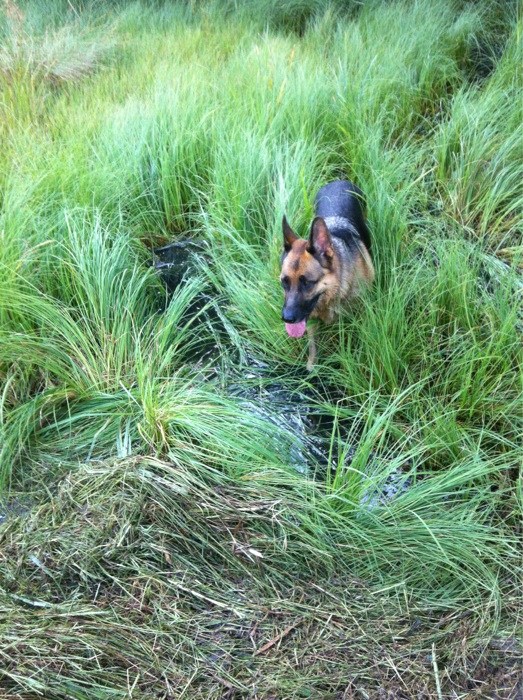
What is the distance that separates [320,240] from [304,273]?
0.57 ft

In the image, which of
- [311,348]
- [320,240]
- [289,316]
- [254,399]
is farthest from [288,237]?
[254,399]

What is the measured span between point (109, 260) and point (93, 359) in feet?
1.96

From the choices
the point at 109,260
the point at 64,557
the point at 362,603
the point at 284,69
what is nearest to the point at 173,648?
the point at 64,557

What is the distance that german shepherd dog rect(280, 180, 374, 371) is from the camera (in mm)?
2777

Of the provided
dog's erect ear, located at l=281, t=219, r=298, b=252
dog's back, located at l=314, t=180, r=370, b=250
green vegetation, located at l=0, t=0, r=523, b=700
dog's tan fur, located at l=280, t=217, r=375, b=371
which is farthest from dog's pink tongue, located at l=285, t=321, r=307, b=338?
dog's back, located at l=314, t=180, r=370, b=250

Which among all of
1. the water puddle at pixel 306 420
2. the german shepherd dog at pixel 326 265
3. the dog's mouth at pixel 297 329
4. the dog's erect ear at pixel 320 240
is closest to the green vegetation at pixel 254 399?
the water puddle at pixel 306 420

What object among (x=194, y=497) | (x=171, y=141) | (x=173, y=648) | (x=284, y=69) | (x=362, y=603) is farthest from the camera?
(x=284, y=69)

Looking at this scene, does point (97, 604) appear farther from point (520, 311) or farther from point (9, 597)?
point (520, 311)

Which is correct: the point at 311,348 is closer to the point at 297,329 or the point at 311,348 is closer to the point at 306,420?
the point at 297,329

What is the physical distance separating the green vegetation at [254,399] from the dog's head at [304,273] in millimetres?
252

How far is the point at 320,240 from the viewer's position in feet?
9.23

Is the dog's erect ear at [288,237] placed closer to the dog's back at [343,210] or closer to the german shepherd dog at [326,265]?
the german shepherd dog at [326,265]

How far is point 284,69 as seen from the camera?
15.3ft

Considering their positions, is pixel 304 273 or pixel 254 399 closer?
pixel 304 273
